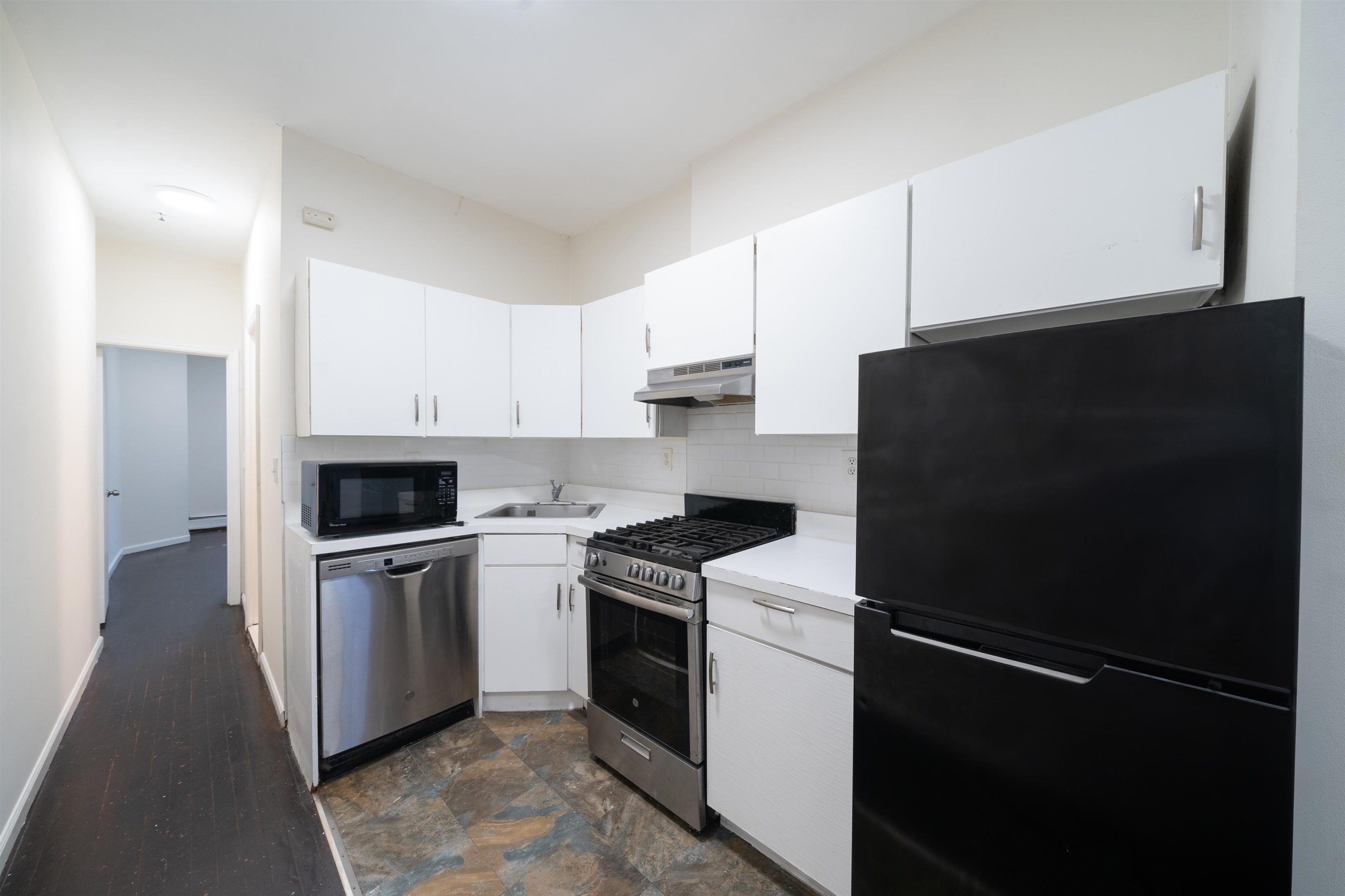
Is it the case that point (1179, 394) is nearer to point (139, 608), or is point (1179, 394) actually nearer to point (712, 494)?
point (712, 494)

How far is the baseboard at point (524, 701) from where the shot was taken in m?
2.56

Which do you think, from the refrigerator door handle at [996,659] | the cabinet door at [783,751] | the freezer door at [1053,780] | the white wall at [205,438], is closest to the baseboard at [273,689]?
the cabinet door at [783,751]

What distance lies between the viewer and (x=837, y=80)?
6.82ft

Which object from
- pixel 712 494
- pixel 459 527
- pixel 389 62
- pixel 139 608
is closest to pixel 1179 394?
pixel 712 494

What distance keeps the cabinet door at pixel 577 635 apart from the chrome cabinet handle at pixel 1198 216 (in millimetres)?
2285

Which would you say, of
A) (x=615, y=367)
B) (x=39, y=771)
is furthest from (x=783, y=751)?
(x=39, y=771)

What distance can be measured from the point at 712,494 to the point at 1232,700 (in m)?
1.94

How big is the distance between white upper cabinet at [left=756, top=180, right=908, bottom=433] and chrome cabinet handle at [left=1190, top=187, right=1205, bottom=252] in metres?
0.62

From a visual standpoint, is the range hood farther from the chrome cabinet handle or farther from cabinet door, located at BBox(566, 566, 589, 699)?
the chrome cabinet handle

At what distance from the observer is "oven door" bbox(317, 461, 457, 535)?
6.76 feet

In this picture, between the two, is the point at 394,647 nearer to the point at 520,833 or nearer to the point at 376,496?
the point at 376,496

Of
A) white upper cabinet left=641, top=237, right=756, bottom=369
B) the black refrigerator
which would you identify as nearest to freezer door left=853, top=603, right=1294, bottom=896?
the black refrigerator

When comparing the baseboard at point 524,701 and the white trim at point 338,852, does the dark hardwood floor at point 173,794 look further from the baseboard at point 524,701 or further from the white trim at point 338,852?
the baseboard at point 524,701

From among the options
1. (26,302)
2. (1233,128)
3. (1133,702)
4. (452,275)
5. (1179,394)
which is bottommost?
(1133,702)
